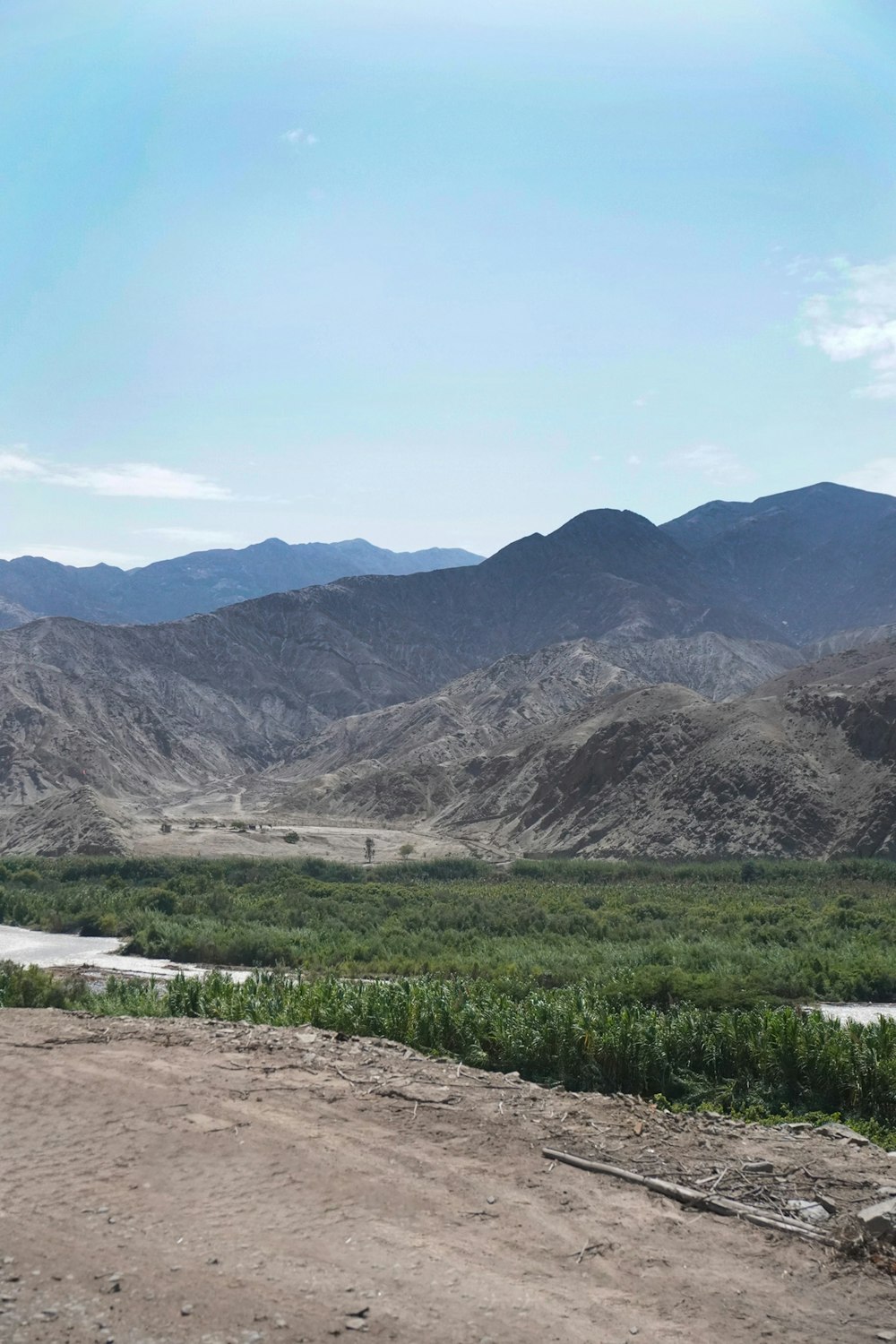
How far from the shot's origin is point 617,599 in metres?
154

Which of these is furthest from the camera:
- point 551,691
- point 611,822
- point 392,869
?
point 551,691

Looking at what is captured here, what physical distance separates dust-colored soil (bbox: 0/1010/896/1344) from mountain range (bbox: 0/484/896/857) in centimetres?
5033

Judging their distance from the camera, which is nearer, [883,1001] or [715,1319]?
[715,1319]

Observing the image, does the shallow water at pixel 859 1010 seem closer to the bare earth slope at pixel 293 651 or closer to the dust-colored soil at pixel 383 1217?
the dust-colored soil at pixel 383 1217

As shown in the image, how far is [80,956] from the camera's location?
41.1m

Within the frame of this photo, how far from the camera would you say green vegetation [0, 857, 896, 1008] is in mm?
31141

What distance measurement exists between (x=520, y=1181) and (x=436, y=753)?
8693 cm

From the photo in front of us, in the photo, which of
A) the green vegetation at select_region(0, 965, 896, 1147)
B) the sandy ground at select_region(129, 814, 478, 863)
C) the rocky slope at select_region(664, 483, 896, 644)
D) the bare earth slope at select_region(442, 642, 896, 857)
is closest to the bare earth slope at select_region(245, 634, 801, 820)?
the bare earth slope at select_region(442, 642, 896, 857)

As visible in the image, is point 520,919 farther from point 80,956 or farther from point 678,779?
point 678,779

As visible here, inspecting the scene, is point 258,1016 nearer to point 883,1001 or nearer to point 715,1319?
point 715,1319

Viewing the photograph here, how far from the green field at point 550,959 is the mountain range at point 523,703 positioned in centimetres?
938

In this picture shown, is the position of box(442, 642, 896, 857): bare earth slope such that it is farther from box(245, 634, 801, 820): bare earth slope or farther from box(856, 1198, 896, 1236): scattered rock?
box(856, 1198, 896, 1236): scattered rock

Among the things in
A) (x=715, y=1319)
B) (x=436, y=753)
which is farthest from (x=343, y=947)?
(x=436, y=753)

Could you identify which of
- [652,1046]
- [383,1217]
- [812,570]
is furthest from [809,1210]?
[812,570]
